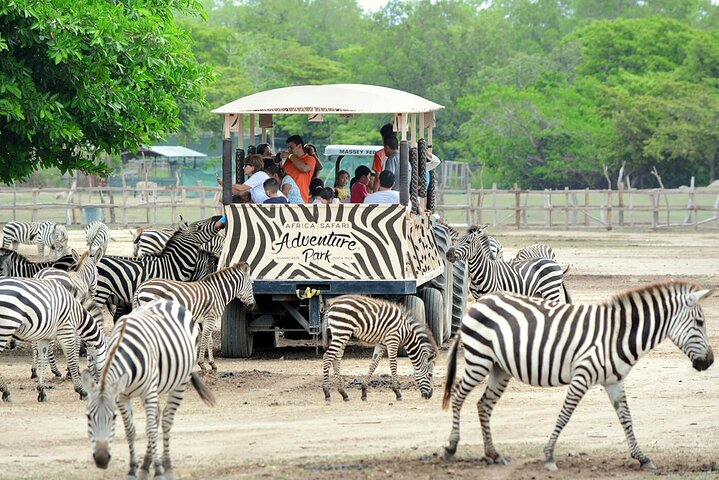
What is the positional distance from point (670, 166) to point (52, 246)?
31.3 m

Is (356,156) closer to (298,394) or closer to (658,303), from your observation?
(298,394)

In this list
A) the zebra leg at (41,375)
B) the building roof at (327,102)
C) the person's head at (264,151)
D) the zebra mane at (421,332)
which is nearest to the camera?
the zebra leg at (41,375)

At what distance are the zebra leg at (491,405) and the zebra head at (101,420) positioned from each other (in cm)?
283

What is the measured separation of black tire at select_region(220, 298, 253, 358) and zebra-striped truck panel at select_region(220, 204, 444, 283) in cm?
66

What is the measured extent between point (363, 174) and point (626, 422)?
6948 millimetres

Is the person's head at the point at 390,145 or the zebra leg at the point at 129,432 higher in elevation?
the person's head at the point at 390,145

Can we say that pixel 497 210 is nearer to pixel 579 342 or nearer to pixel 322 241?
pixel 322 241

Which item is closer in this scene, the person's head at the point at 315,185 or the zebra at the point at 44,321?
the zebra at the point at 44,321

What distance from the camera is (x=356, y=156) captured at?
17.4 metres

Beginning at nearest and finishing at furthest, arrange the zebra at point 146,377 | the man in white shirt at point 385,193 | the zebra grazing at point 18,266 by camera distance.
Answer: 1. the zebra at point 146,377
2. the man in white shirt at point 385,193
3. the zebra grazing at point 18,266

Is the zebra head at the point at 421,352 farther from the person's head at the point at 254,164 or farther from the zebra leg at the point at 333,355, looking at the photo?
the person's head at the point at 254,164

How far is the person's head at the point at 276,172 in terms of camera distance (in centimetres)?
1538

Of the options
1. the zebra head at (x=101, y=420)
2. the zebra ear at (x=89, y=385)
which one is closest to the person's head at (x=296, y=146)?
the zebra ear at (x=89, y=385)

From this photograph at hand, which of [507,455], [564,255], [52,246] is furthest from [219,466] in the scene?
[564,255]
